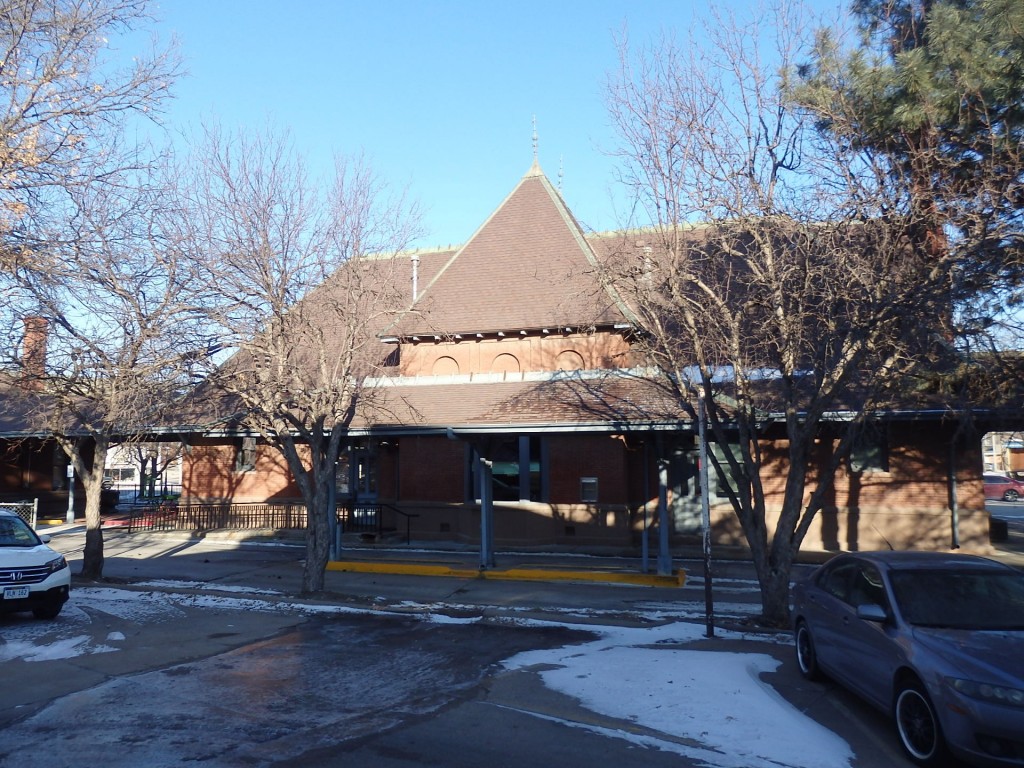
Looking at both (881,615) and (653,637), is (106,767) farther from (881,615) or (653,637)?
(653,637)

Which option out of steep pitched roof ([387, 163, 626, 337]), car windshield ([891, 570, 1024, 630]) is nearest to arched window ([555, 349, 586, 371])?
steep pitched roof ([387, 163, 626, 337])

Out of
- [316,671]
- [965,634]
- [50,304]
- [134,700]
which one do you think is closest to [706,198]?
[965,634]

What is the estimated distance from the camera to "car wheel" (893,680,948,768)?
18.2 feet

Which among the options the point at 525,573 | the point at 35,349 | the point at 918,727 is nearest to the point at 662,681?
the point at 918,727

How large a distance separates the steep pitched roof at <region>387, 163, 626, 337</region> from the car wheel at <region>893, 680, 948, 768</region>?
12.2 m

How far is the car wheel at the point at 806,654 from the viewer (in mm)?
7875

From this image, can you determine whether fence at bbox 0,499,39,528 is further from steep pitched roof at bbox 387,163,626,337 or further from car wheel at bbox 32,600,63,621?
car wheel at bbox 32,600,63,621

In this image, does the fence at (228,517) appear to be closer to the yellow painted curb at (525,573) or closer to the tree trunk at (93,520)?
the yellow painted curb at (525,573)

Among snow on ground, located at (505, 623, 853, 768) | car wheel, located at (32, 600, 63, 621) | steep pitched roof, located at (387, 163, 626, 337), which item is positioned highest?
steep pitched roof, located at (387, 163, 626, 337)

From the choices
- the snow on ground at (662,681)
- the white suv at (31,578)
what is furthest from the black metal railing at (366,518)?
the white suv at (31,578)

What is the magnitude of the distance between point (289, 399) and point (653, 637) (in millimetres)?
7192

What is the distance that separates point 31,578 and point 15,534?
1517 millimetres

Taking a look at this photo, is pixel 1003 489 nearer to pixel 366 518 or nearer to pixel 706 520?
pixel 366 518

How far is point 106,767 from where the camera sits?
225 inches
